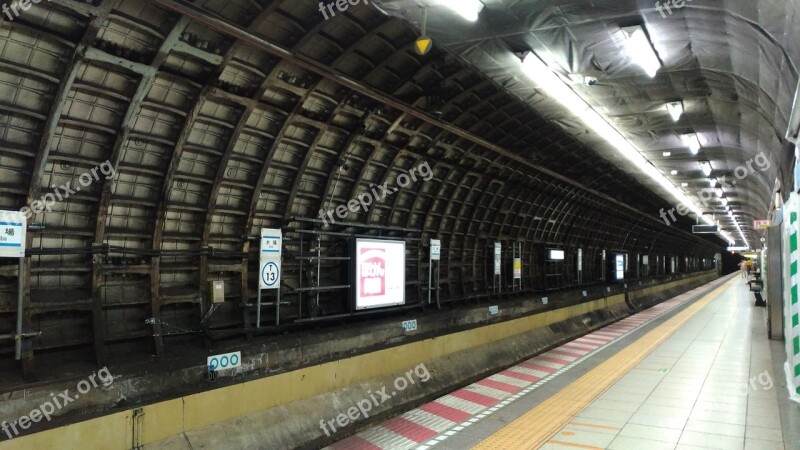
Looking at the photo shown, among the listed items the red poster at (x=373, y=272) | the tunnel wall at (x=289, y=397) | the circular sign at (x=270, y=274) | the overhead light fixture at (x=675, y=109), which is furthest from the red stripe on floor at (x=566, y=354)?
the circular sign at (x=270, y=274)

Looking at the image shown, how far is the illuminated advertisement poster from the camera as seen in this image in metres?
8.99

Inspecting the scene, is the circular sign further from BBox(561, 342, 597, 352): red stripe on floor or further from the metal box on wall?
BBox(561, 342, 597, 352): red stripe on floor

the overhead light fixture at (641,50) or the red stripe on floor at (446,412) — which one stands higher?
the overhead light fixture at (641,50)

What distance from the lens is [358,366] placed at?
8.22 metres

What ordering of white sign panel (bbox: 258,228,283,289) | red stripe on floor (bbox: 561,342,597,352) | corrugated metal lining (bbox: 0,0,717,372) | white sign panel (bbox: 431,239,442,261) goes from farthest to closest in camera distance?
red stripe on floor (bbox: 561,342,597,352)
white sign panel (bbox: 431,239,442,261)
white sign panel (bbox: 258,228,283,289)
corrugated metal lining (bbox: 0,0,717,372)

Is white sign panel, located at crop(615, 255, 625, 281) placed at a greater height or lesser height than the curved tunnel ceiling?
lesser

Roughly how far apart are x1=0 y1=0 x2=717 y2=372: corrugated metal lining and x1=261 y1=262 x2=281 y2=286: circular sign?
0.31 m

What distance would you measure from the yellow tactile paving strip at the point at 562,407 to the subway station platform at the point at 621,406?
0.6 inches

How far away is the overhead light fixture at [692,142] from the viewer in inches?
432

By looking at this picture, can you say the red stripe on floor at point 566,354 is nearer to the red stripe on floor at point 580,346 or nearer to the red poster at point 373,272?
the red stripe on floor at point 580,346

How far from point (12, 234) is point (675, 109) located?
9.73 m

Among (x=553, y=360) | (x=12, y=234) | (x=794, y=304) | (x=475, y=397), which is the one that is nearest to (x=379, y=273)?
(x=475, y=397)

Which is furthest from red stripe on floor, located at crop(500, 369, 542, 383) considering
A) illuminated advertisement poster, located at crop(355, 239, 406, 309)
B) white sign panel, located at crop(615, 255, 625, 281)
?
white sign panel, located at crop(615, 255, 625, 281)

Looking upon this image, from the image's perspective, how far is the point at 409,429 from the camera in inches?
279
